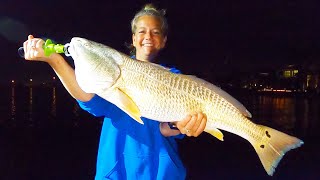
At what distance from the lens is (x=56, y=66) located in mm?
2738

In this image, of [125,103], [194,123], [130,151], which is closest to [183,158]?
[130,151]

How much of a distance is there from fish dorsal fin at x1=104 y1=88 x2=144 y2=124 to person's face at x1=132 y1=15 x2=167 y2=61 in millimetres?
728

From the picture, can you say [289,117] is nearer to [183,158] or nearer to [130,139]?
[183,158]

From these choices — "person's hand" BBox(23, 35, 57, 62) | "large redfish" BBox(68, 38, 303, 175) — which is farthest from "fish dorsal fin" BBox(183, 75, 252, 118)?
"person's hand" BBox(23, 35, 57, 62)

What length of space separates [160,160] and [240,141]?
14.9m

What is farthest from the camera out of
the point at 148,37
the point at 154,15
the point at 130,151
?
the point at 154,15

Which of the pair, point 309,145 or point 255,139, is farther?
point 309,145

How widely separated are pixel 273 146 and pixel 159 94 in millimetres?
1142

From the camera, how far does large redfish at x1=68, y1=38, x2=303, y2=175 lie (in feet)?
8.89

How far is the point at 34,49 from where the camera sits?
8.58 feet

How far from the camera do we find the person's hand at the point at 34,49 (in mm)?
2611

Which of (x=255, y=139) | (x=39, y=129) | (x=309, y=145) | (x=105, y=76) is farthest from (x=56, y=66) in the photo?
(x=39, y=129)

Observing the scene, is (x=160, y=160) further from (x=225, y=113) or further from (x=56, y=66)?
(x=56, y=66)

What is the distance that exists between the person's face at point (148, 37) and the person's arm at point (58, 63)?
770mm
